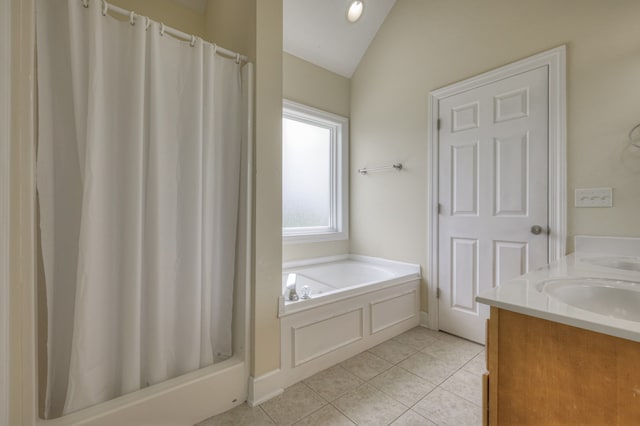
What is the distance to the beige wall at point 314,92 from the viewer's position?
2.70 metres

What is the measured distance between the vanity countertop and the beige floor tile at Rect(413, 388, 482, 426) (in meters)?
0.86

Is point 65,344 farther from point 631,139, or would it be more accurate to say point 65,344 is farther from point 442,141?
point 631,139

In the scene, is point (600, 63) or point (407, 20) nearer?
point (600, 63)

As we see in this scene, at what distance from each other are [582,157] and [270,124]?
193 cm

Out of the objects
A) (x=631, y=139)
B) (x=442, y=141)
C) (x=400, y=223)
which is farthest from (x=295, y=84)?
(x=631, y=139)

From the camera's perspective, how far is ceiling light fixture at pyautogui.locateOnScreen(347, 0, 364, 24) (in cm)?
253

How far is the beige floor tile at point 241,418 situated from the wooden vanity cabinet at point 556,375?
108 cm

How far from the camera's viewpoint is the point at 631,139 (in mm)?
1544

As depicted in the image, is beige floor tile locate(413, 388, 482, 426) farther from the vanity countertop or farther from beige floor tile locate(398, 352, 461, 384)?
the vanity countertop

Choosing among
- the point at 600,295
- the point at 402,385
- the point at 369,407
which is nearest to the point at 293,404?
the point at 369,407

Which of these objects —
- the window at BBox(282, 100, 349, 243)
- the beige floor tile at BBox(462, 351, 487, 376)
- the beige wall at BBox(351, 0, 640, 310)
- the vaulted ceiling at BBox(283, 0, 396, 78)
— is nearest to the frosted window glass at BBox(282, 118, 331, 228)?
the window at BBox(282, 100, 349, 243)

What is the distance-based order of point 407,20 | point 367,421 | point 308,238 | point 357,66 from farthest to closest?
point 357,66
point 308,238
point 407,20
point 367,421

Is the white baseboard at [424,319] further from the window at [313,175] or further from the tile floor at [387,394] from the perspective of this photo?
the window at [313,175]

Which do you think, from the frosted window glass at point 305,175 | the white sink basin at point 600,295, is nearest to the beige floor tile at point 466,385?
the white sink basin at point 600,295
